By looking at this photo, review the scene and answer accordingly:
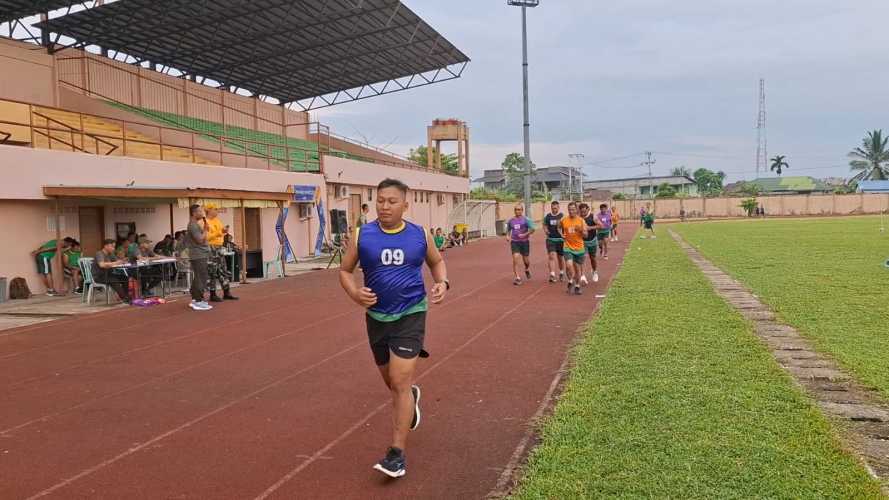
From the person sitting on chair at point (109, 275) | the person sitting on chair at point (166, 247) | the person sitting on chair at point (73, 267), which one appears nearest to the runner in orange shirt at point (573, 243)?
the person sitting on chair at point (109, 275)

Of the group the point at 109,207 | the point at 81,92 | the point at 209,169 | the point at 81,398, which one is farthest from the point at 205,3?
the point at 81,398

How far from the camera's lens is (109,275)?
43.9 feet

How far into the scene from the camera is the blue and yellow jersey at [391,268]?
4496mm

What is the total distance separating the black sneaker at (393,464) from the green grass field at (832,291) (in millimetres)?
3925

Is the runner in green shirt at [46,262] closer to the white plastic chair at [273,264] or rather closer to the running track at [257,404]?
the running track at [257,404]

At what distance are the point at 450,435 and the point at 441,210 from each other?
38.8m

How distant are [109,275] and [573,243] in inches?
347

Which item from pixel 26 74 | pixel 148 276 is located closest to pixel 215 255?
pixel 148 276

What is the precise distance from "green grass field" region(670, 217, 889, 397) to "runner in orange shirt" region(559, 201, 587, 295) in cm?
312

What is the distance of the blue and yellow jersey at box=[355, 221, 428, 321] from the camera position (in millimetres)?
4496

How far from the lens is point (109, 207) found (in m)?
16.9

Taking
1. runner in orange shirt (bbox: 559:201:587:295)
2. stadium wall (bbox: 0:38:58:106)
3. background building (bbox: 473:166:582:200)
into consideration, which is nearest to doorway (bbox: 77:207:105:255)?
stadium wall (bbox: 0:38:58:106)

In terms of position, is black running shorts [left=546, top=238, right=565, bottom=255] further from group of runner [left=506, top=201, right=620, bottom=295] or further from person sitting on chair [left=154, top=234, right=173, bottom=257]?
person sitting on chair [left=154, top=234, right=173, bottom=257]

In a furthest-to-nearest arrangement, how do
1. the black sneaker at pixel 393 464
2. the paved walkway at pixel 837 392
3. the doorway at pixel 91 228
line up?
the doorway at pixel 91 228
the paved walkway at pixel 837 392
the black sneaker at pixel 393 464
